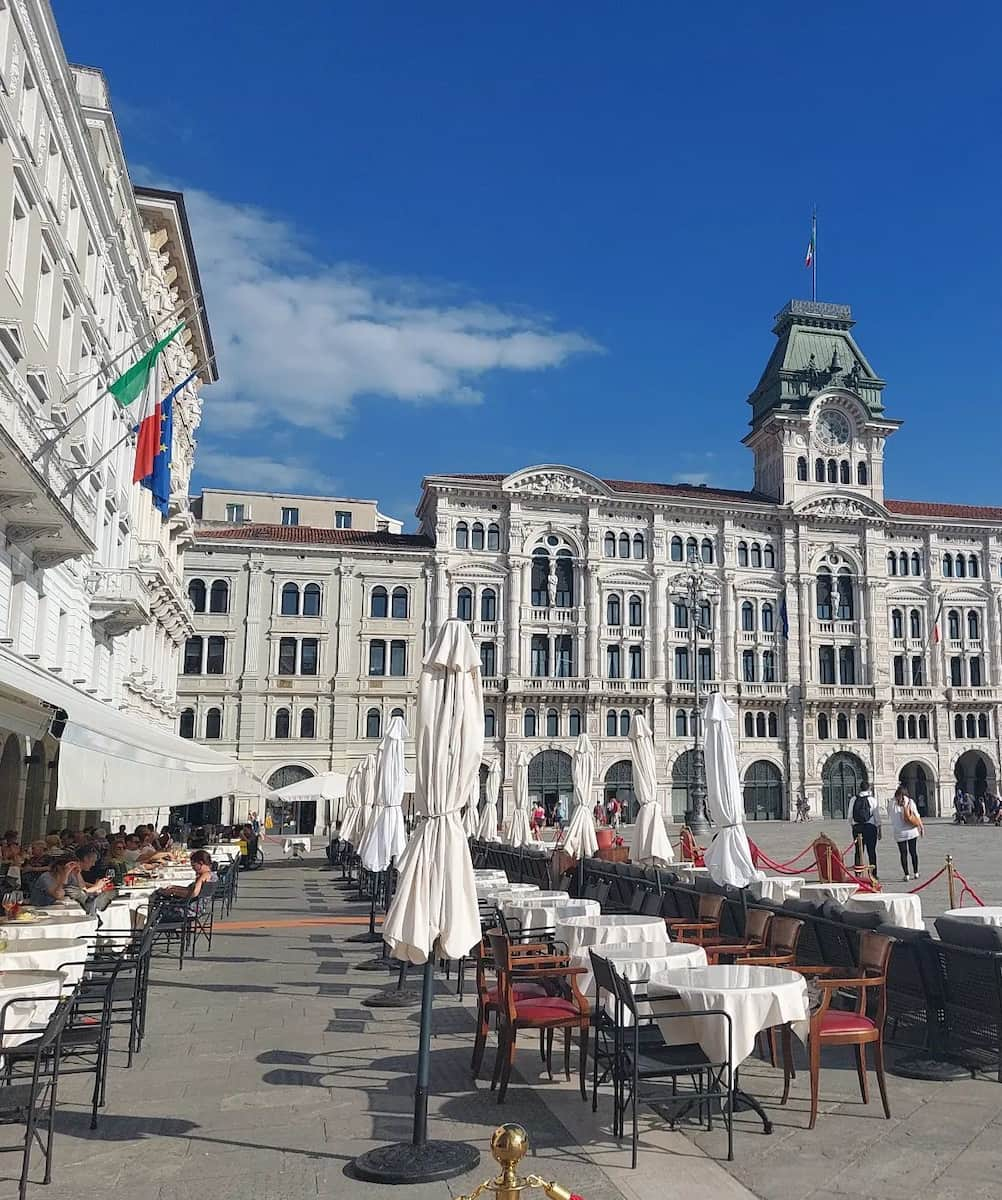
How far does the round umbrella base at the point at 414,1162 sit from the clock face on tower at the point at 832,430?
56.0 m

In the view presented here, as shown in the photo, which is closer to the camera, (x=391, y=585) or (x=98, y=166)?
(x=98, y=166)

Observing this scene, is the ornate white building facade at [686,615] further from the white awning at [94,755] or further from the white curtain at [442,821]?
the white curtain at [442,821]

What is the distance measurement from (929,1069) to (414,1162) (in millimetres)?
4338

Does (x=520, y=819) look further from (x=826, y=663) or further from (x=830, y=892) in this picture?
(x=826, y=663)

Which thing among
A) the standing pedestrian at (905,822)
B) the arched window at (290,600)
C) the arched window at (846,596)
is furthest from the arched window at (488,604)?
the standing pedestrian at (905,822)

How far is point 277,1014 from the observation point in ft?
33.8

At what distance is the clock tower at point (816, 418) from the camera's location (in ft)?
188

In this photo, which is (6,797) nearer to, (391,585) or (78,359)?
(78,359)

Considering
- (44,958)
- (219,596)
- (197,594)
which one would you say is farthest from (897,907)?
(197,594)

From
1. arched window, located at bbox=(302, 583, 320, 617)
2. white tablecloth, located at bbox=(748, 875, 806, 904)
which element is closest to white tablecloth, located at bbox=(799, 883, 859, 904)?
white tablecloth, located at bbox=(748, 875, 806, 904)

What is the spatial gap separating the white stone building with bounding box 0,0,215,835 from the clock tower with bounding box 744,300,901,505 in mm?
35388

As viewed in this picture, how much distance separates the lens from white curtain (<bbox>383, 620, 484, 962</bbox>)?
262 inches

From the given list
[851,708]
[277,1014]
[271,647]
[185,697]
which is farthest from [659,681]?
[277,1014]

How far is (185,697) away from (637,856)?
37396 millimetres
